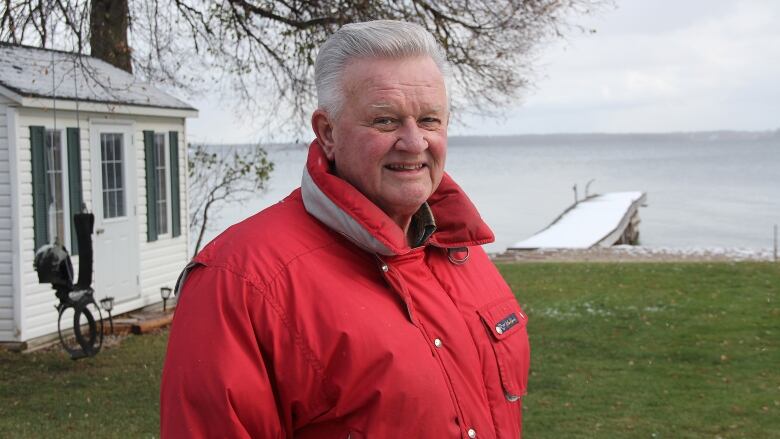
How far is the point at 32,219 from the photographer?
32.3 feet

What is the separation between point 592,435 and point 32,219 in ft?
21.0

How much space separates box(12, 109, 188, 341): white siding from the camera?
31.9 ft

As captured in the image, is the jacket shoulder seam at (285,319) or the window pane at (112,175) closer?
the jacket shoulder seam at (285,319)

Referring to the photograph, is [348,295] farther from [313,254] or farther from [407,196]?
[407,196]

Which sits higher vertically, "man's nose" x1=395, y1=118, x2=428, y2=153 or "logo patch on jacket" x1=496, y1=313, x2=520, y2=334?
"man's nose" x1=395, y1=118, x2=428, y2=153

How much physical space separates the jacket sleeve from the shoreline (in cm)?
1862

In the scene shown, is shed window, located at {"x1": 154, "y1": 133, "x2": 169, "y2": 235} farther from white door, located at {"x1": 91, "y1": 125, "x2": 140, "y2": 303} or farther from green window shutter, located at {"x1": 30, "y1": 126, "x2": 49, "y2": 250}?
green window shutter, located at {"x1": 30, "y1": 126, "x2": 49, "y2": 250}

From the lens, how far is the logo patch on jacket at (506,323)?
228 centimetres

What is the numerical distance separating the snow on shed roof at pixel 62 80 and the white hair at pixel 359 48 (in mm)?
7395

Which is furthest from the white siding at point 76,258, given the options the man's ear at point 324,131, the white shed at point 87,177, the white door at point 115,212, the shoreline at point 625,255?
the shoreline at point 625,255

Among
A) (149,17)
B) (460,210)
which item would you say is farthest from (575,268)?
(460,210)

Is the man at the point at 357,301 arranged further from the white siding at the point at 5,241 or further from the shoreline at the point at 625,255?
the shoreline at the point at 625,255

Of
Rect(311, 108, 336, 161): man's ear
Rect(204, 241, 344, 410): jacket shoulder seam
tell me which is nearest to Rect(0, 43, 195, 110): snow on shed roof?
Rect(311, 108, 336, 161): man's ear

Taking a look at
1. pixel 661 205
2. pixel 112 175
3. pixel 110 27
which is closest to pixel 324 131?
pixel 112 175
